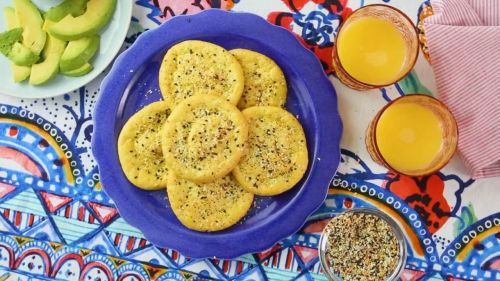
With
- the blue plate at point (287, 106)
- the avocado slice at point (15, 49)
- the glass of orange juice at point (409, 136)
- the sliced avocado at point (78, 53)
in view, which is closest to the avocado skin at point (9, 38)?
the avocado slice at point (15, 49)

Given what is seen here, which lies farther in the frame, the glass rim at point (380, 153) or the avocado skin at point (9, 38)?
the avocado skin at point (9, 38)

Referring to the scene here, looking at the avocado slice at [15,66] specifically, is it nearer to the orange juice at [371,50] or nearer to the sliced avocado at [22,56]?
the sliced avocado at [22,56]

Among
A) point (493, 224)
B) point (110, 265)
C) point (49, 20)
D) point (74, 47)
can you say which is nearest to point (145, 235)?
point (110, 265)

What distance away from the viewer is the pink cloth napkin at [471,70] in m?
1.58

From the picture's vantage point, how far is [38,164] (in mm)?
1671

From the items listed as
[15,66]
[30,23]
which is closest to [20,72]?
[15,66]

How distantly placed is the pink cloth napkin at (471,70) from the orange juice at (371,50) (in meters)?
0.10

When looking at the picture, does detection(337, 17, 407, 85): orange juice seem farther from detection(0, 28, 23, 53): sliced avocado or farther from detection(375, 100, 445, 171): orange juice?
detection(0, 28, 23, 53): sliced avocado

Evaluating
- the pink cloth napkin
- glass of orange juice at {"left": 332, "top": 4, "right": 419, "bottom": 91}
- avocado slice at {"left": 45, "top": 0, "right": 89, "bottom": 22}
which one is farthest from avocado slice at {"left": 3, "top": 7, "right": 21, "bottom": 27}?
the pink cloth napkin

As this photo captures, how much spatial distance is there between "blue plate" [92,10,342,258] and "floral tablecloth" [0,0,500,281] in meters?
0.08

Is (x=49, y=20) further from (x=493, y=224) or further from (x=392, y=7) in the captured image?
(x=493, y=224)

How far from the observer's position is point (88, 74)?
1621mm

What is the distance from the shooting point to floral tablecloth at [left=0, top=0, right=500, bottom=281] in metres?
1.64

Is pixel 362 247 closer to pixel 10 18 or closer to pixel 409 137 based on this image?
pixel 409 137
